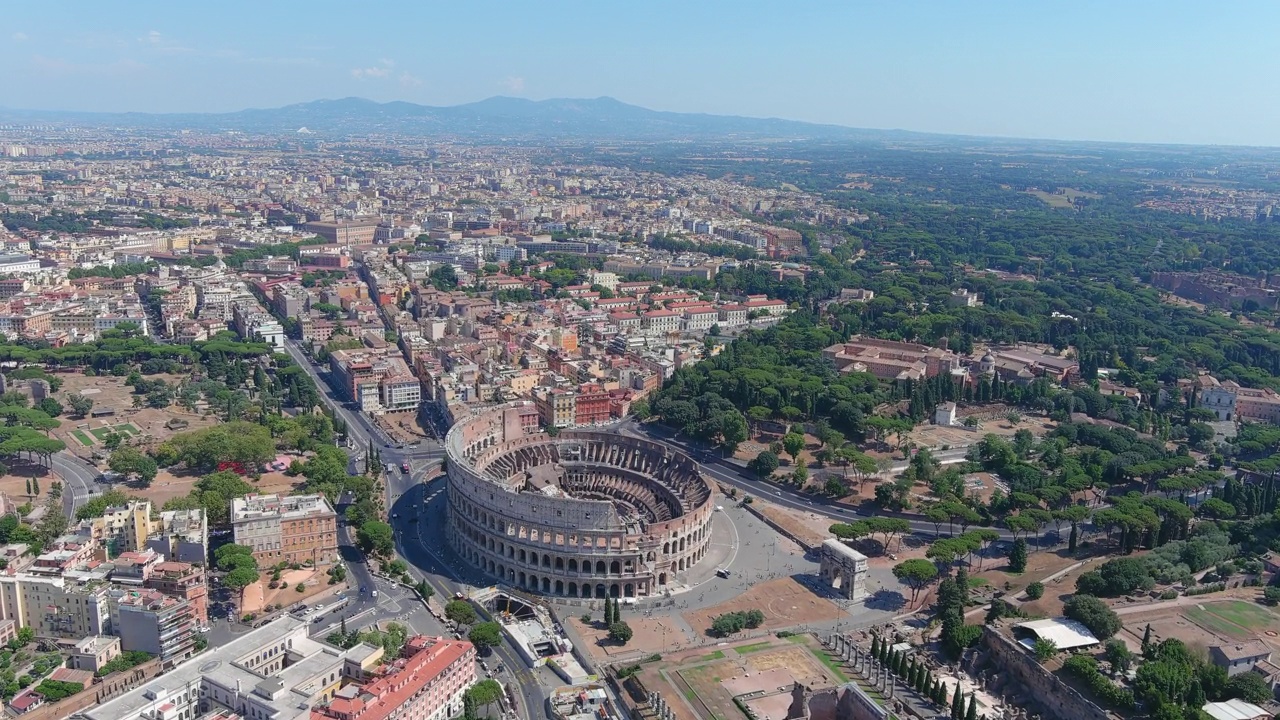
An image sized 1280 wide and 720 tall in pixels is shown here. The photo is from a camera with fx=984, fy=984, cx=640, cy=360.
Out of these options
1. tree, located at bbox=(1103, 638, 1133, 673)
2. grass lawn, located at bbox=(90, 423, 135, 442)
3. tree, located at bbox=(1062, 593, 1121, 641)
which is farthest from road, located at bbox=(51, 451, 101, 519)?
tree, located at bbox=(1103, 638, 1133, 673)

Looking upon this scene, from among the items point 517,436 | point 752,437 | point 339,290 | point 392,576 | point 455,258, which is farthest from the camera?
point 455,258

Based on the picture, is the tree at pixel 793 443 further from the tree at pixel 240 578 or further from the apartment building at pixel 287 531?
the tree at pixel 240 578

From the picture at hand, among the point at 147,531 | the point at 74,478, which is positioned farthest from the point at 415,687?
the point at 74,478

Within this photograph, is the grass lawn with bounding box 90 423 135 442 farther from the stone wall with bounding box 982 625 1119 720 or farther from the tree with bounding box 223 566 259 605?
the stone wall with bounding box 982 625 1119 720

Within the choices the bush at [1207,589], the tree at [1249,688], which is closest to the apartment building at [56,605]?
the tree at [1249,688]

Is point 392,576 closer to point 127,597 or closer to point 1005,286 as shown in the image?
point 127,597

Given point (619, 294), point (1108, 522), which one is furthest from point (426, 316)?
point (1108, 522)

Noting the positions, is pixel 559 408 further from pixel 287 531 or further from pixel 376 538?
→ pixel 287 531
